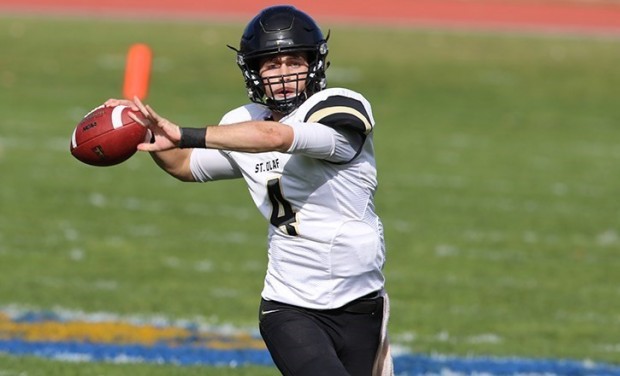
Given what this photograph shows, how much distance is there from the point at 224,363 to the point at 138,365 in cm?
50

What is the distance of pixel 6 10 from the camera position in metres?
30.3

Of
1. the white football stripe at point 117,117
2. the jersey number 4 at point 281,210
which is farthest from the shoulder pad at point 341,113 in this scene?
the white football stripe at point 117,117

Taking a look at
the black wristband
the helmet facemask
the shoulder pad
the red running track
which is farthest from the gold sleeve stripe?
the red running track

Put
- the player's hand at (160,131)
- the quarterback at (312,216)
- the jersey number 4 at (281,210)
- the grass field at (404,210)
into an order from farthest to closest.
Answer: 1. the grass field at (404,210)
2. the jersey number 4 at (281,210)
3. the quarterback at (312,216)
4. the player's hand at (160,131)

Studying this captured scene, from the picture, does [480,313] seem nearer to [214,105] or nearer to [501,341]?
[501,341]

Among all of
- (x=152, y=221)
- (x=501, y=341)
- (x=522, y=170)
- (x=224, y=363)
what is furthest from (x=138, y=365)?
(x=522, y=170)

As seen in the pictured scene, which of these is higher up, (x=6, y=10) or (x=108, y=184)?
(x=6, y=10)

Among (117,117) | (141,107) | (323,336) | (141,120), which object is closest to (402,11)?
(323,336)

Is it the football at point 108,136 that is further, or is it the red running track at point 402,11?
the red running track at point 402,11

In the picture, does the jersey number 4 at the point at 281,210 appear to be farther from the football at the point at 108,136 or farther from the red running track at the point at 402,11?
the red running track at the point at 402,11

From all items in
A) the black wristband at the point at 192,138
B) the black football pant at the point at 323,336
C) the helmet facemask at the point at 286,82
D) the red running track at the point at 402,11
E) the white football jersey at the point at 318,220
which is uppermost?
the red running track at the point at 402,11

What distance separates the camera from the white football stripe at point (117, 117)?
4.94 m

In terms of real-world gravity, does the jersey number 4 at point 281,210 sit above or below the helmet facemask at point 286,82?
below

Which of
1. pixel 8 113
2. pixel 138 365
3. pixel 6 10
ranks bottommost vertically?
pixel 138 365
